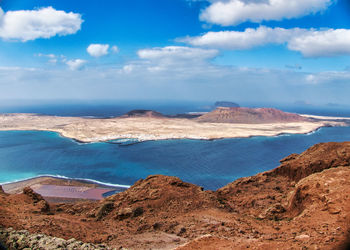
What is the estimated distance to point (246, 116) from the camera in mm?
127062

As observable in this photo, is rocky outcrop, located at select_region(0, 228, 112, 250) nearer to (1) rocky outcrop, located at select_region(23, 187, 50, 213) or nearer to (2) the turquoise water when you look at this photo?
(1) rocky outcrop, located at select_region(23, 187, 50, 213)

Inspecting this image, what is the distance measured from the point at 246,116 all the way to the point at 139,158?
88.1m

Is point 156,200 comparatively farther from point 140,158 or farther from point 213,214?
point 140,158

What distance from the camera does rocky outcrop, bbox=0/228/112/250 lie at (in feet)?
26.5

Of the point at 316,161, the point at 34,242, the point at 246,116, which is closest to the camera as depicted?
the point at 34,242

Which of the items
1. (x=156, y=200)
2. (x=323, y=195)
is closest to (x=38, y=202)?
(x=156, y=200)

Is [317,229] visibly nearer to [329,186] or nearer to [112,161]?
[329,186]

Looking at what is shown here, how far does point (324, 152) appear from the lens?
17156mm

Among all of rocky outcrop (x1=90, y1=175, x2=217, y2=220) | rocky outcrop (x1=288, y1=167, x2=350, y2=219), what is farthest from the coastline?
rocky outcrop (x1=288, y1=167, x2=350, y2=219)

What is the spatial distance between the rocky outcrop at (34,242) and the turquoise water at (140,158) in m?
29.6

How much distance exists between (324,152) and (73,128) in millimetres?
87653

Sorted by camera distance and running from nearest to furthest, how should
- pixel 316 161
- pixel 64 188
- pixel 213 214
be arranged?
pixel 213 214, pixel 316 161, pixel 64 188

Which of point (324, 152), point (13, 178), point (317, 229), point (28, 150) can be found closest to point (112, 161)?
point (13, 178)

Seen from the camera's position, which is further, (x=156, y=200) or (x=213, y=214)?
(x=156, y=200)
